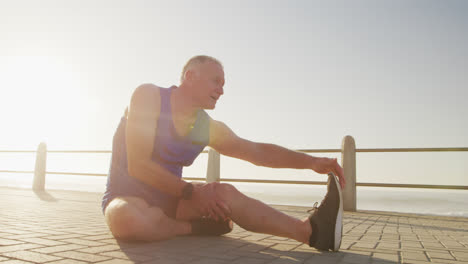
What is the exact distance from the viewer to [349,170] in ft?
20.6

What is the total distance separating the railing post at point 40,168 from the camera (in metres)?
9.59

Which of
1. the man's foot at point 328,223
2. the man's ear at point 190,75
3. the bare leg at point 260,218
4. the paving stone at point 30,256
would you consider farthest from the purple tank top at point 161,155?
the man's foot at point 328,223

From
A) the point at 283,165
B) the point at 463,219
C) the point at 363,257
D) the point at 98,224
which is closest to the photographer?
the point at 363,257

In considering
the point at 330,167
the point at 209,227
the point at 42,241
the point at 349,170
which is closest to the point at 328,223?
the point at 330,167

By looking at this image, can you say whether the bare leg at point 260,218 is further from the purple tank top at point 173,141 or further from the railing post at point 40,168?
the railing post at point 40,168

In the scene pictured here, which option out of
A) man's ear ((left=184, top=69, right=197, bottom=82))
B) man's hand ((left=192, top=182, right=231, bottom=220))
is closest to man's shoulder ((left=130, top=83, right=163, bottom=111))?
man's ear ((left=184, top=69, right=197, bottom=82))

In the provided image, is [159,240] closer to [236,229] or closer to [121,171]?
[121,171]

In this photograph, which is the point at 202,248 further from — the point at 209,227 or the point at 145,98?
the point at 145,98

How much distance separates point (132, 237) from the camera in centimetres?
239

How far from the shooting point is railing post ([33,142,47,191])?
959cm

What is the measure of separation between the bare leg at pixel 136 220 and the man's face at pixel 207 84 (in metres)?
0.86

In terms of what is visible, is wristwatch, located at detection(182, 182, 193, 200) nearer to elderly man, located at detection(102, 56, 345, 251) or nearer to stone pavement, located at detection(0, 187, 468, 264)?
elderly man, located at detection(102, 56, 345, 251)

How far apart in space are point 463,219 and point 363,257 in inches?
161

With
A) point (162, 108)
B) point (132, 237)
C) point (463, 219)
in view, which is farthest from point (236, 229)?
point (463, 219)
